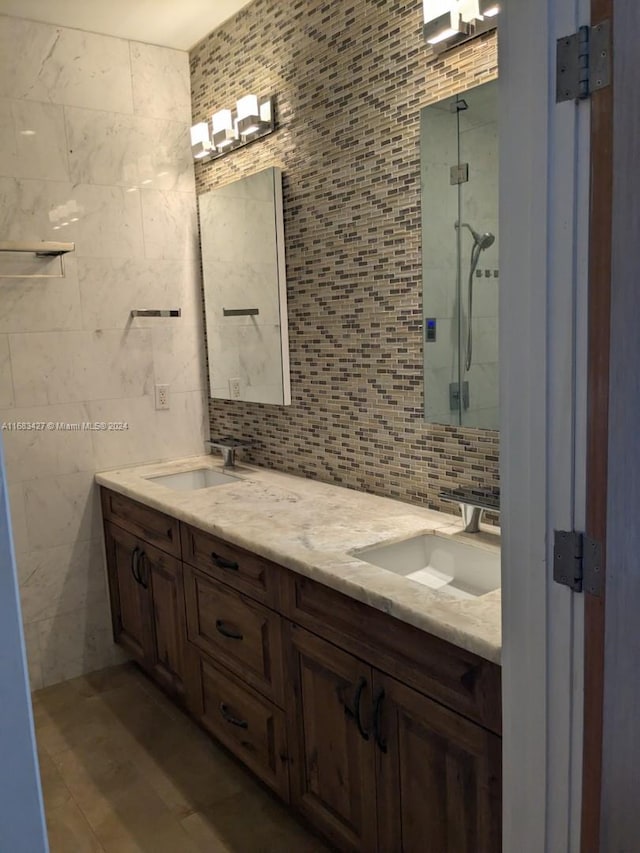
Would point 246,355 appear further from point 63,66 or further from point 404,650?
point 404,650

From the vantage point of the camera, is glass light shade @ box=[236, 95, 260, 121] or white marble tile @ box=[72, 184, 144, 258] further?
white marble tile @ box=[72, 184, 144, 258]

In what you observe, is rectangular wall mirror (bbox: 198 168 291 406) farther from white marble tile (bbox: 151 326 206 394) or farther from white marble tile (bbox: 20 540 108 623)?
white marble tile (bbox: 20 540 108 623)

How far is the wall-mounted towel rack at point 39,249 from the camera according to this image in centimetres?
260

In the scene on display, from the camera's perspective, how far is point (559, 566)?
3.45 feet

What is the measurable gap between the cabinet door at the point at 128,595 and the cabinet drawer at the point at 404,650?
1.15 metres

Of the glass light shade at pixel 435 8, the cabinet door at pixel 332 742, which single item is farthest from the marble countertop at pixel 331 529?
the glass light shade at pixel 435 8

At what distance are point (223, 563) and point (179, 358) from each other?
4.44 feet

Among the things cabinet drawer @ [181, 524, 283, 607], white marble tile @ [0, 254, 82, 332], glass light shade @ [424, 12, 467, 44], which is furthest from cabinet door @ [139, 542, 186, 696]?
glass light shade @ [424, 12, 467, 44]

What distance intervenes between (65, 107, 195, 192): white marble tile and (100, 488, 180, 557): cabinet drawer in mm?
1377

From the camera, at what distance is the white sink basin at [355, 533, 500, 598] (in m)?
1.80

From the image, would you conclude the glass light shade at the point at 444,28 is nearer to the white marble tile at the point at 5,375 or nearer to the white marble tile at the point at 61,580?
the white marble tile at the point at 5,375

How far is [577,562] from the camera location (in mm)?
1028

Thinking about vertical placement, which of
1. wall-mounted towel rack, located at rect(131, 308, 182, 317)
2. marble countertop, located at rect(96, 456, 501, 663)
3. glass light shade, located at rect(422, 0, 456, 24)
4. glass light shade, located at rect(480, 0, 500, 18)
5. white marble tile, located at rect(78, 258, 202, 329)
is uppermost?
glass light shade, located at rect(422, 0, 456, 24)

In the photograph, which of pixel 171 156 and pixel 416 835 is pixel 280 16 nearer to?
pixel 171 156
